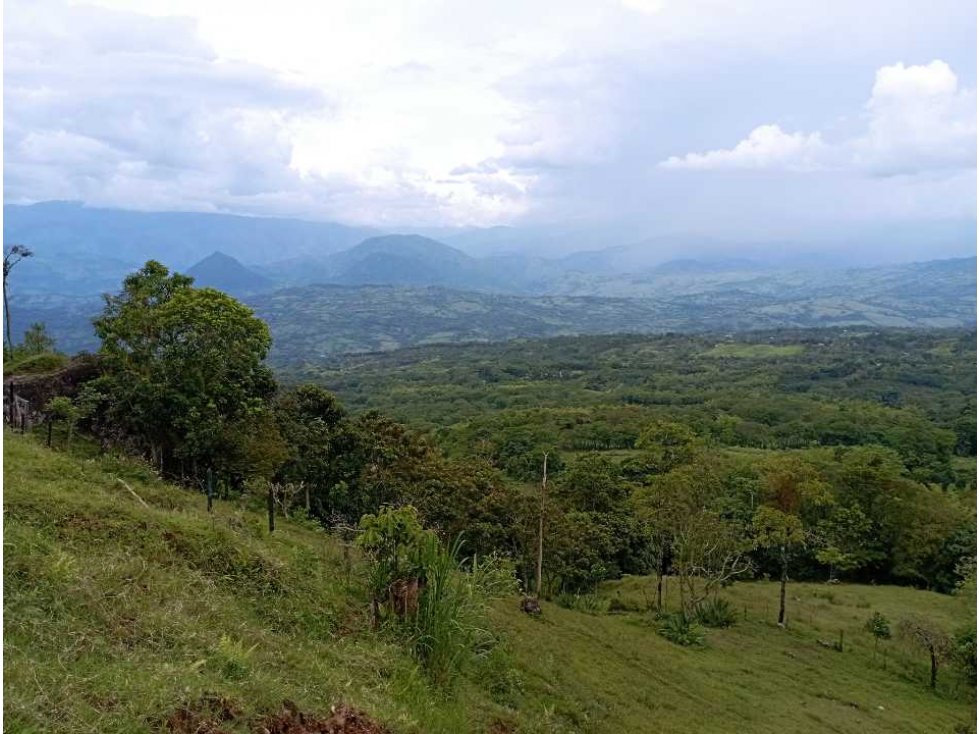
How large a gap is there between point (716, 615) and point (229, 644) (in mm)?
21414

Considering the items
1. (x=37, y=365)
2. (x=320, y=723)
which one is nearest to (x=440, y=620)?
(x=320, y=723)

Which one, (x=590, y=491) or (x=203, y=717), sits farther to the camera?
(x=590, y=491)

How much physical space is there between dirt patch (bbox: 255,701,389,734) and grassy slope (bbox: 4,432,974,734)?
0.20 meters

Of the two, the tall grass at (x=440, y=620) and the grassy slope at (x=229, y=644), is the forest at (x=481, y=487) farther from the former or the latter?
the grassy slope at (x=229, y=644)

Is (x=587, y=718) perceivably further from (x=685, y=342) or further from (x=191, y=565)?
(x=685, y=342)

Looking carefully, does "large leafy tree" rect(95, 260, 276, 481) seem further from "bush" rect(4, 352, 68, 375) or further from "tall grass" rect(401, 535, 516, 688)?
"tall grass" rect(401, 535, 516, 688)

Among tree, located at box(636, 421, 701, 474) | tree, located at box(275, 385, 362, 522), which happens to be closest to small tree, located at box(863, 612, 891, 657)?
tree, located at box(636, 421, 701, 474)

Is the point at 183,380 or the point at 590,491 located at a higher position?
the point at 183,380

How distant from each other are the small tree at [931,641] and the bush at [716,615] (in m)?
5.21

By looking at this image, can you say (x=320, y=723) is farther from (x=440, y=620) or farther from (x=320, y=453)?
(x=320, y=453)

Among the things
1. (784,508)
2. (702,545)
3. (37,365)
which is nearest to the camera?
(37,365)

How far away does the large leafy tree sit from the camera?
59.4 ft

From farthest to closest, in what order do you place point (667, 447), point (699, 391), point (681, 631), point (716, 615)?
point (699, 391) → point (667, 447) → point (716, 615) → point (681, 631)

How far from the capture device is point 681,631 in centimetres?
2170
